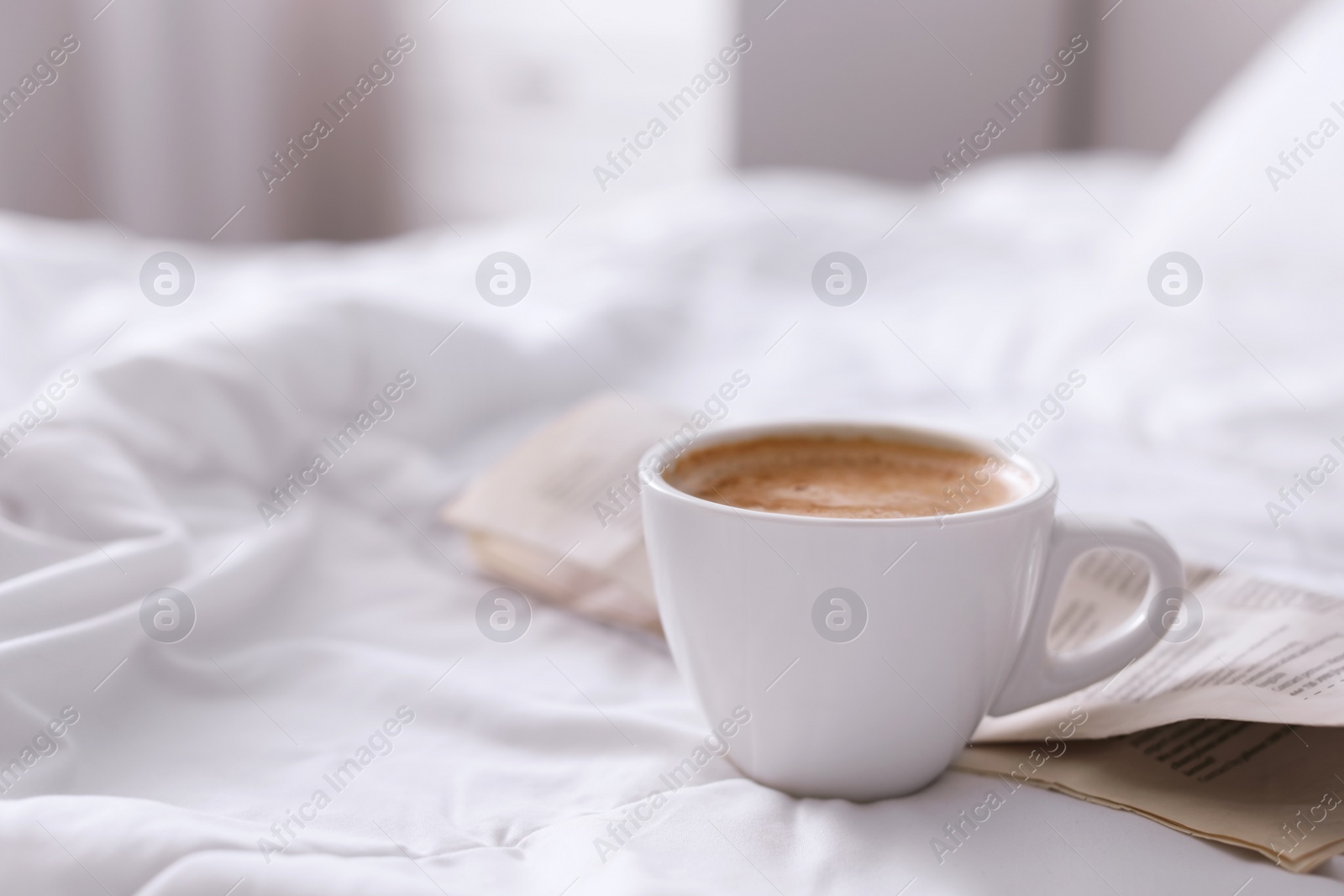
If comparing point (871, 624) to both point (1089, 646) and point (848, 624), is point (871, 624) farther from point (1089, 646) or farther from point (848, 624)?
point (1089, 646)

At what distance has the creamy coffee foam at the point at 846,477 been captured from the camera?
1.51ft

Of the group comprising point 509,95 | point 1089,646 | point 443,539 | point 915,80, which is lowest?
point 443,539

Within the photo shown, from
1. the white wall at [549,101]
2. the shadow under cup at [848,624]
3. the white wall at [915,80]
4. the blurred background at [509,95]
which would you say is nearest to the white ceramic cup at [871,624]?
the shadow under cup at [848,624]

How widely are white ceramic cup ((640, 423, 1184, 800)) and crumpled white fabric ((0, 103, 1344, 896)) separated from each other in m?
0.03

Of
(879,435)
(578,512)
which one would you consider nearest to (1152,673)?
(879,435)

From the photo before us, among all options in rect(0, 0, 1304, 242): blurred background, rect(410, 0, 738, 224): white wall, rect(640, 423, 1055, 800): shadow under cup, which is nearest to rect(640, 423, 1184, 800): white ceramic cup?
rect(640, 423, 1055, 800): shadow under cup

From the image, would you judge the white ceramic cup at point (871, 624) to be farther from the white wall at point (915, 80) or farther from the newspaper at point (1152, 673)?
the white wall at point (915, 80)

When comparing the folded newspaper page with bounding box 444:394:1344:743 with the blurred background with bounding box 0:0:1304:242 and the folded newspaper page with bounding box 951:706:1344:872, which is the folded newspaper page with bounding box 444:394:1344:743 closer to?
the folded newspaper page with bounding box 951:706:1344:872

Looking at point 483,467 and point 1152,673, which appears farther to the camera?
point 483,467

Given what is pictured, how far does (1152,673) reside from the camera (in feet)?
1.62

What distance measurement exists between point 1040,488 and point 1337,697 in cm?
14

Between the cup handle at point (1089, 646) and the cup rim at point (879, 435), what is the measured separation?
0.09 feet

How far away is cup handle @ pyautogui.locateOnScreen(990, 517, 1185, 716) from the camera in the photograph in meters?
0.43

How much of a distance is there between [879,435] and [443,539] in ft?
0.98
